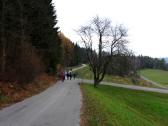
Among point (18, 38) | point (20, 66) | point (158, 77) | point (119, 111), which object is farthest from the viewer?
point (158, 77)

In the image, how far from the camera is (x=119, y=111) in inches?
872

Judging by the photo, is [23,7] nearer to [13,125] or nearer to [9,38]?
[9,38]

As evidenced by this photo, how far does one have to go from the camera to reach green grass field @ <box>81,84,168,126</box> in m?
16.4

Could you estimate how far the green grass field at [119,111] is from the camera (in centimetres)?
1644

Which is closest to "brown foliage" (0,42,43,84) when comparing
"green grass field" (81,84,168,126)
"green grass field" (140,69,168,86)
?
"green grass field" (81,84,168,126)

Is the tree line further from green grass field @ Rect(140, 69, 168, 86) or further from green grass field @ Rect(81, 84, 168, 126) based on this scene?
green grass field @ Rect(140, 69, 168, 86)

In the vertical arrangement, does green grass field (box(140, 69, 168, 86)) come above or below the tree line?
below

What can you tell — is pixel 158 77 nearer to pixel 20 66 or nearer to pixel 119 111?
pixel 20 66

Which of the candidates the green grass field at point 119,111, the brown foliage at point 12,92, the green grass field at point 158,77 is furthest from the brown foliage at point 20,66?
the green grass field at point 158,77

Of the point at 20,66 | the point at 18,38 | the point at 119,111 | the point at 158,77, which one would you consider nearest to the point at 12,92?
the point at 20,66

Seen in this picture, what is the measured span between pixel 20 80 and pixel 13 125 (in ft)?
61.1

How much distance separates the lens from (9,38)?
3394cm

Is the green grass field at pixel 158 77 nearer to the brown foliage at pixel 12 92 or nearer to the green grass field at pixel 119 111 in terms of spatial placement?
the green grass field at pixel 119 111

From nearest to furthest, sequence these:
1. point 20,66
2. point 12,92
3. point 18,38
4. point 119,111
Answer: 1. point 119,111
2. point 12,92
3. point 20,66
4. point 18,38
